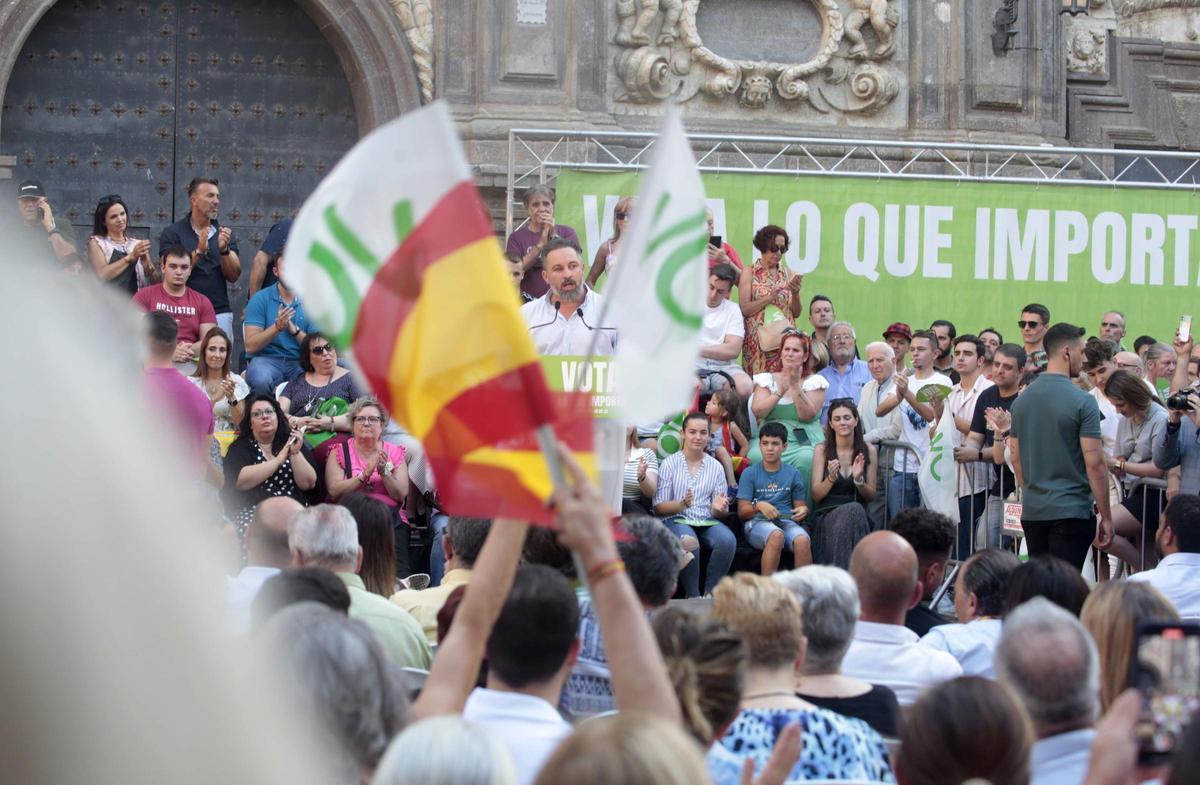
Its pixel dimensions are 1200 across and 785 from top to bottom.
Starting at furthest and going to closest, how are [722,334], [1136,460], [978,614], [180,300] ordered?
[722,334], [180,300], [1136,460], [978,614]

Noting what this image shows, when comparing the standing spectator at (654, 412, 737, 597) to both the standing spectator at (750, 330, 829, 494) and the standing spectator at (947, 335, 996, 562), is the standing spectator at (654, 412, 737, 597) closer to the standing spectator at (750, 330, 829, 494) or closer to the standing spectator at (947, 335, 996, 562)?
the standing spectator at (750, 330, 829, 494)

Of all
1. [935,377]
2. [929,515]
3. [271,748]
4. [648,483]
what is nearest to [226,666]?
[271,748]

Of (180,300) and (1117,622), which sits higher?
(180,300)

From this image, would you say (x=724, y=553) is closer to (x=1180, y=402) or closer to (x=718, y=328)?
(x=718, y=328)

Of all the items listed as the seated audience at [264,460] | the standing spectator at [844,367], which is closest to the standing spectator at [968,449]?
the standing spectator at [844,367]

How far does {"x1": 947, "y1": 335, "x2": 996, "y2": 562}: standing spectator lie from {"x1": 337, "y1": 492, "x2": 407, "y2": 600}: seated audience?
4.88 m

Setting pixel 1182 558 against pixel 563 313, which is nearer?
pixel 1182 558

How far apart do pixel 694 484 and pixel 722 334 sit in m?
1.38

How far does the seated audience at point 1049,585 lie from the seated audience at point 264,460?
4.67 m

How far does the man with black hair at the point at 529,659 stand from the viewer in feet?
12.4

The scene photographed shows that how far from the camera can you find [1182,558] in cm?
750

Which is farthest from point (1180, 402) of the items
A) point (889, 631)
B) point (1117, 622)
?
point (1117, 622)

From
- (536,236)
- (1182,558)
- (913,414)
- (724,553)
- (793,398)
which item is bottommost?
(724,553)

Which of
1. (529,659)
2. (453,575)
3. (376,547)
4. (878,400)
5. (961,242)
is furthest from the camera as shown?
(961,242)
